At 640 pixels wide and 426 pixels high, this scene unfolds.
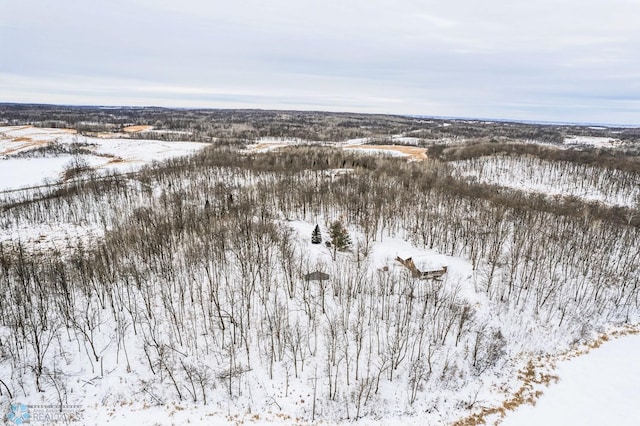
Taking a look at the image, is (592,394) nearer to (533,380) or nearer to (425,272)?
(533,380)

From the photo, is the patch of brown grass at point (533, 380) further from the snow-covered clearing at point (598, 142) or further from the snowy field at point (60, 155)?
the snow-covered clearing at point (598, 142)

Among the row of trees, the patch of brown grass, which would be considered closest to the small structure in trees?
the row of trees

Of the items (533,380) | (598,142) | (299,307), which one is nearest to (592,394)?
(533,380)

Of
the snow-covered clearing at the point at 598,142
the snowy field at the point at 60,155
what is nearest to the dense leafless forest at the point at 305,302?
the snowy field at the point at 60,155

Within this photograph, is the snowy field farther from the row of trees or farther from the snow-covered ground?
the snow-covered ground

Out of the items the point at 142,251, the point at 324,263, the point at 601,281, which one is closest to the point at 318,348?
the point at 324,263

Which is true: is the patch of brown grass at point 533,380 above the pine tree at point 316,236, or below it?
below
